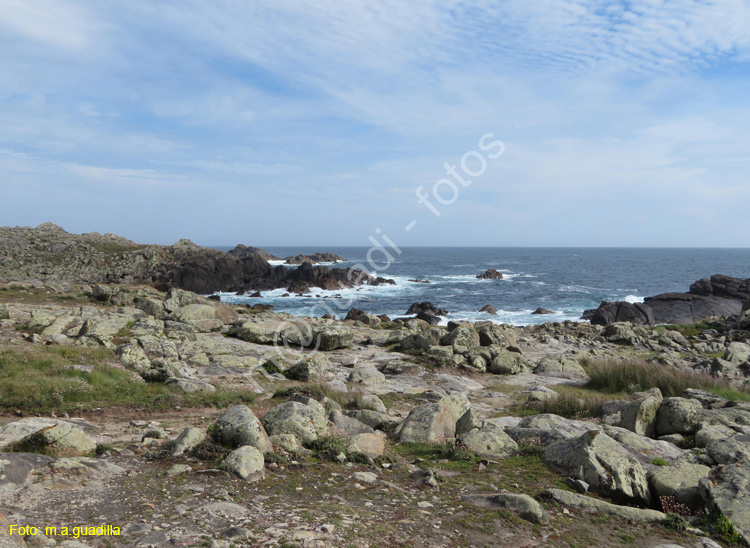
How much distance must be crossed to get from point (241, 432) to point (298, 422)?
50.0 inches

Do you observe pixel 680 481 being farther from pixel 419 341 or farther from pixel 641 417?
A: pixel 419 341

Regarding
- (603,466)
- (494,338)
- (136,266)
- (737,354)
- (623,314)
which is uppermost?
Result: (136,266)

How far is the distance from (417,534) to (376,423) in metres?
4.99

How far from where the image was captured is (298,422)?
8883 mm

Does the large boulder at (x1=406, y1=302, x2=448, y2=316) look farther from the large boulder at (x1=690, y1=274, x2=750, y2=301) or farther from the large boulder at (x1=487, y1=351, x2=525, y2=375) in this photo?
the large boulder at (x1=690, y1=274, x2=750, y2=301)

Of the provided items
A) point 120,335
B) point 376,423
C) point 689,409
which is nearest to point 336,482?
point 376,423

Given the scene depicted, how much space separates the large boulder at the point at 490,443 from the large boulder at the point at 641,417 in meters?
3.44

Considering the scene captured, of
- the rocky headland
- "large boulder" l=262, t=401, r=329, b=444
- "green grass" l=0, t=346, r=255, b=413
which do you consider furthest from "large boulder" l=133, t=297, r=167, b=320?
"large boulder" l=262, t=401, r=329, b=444

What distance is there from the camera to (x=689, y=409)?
10422 millimetres

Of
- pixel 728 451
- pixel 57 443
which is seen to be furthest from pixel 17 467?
pixel 728 451

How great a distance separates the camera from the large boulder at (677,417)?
10.2 metres

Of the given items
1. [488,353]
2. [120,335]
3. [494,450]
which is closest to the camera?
[494,450]

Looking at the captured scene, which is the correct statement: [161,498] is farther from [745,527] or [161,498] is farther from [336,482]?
[745,527]

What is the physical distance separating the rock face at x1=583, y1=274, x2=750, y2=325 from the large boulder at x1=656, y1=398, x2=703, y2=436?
36.9 metres
